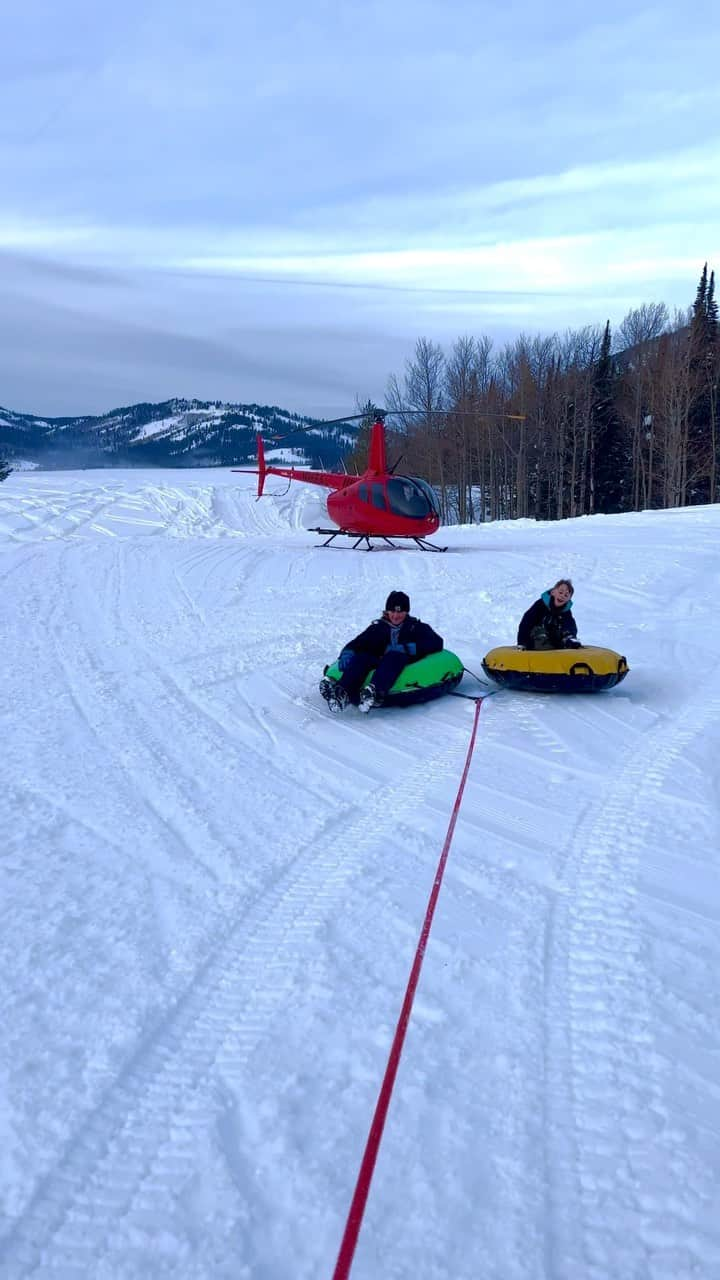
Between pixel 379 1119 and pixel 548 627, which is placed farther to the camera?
pixel 548 627

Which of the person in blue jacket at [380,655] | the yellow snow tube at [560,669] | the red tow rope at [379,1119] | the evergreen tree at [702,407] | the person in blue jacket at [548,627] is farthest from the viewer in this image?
the evergreen tree at [702,407]

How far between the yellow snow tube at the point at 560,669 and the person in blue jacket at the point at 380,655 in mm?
691

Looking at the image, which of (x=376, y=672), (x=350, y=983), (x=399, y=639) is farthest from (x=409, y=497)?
(x=350, y=983)

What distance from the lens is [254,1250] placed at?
6.27 ft

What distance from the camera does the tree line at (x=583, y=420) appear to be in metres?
33.8

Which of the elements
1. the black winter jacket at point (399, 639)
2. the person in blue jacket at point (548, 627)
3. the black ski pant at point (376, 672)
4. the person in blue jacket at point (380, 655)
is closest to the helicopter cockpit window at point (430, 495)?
the person in blue jacket at point (548, 627)

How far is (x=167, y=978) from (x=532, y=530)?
1946 cm

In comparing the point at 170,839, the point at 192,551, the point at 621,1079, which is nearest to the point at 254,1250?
the point at 621,1079

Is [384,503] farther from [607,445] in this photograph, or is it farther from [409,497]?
[607,445]

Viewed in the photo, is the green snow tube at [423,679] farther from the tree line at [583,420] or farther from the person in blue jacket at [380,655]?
the tree line at [583,420]

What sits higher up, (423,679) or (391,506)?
(391,506)

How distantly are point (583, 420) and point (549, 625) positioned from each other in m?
33.2

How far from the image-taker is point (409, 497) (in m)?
16.8

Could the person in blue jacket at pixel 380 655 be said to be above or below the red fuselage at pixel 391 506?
below
